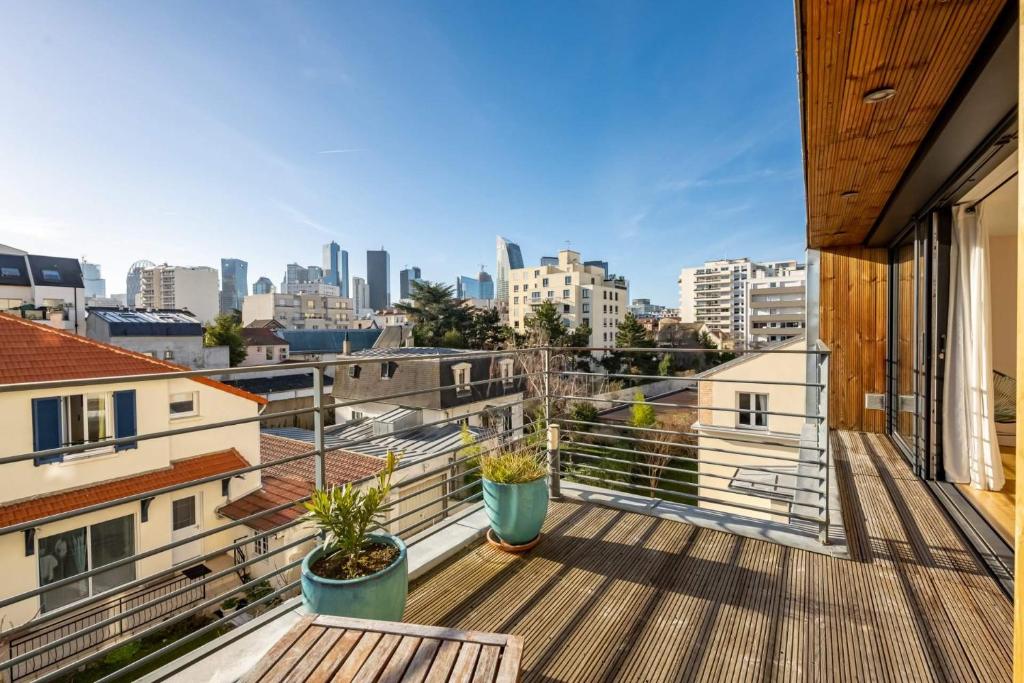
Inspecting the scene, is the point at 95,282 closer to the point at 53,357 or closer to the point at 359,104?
the point at 359,104

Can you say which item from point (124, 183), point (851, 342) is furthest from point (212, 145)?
point (851, 342)

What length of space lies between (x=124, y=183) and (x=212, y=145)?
14.8 feet

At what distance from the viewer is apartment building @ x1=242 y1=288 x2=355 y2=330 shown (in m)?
55.0

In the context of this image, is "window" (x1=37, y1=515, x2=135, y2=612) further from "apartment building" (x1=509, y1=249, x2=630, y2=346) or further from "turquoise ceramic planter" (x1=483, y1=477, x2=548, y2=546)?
"apartment building" (x1=509, y1=249, x2=630, y2=346)

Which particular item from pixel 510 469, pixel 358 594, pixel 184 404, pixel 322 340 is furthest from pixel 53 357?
pixel 322 340

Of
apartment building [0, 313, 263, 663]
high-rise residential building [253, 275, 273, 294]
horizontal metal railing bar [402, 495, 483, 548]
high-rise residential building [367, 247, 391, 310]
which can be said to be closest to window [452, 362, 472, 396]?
apartment building [0, 313, 263, 663]

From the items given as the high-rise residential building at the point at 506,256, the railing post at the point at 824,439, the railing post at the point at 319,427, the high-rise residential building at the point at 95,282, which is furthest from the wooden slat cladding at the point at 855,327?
the high-rise residential building at the point at 95,282

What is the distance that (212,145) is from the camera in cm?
1373

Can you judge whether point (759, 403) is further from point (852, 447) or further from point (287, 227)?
point (287, 227)

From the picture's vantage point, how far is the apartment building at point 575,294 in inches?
1660

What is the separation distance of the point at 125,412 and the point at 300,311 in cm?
5609

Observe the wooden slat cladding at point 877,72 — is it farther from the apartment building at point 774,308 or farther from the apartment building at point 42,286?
the apartment building at point 774,308

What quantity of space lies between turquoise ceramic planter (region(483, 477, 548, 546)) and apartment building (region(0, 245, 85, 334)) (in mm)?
32823

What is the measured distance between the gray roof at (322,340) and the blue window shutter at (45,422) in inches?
1373
